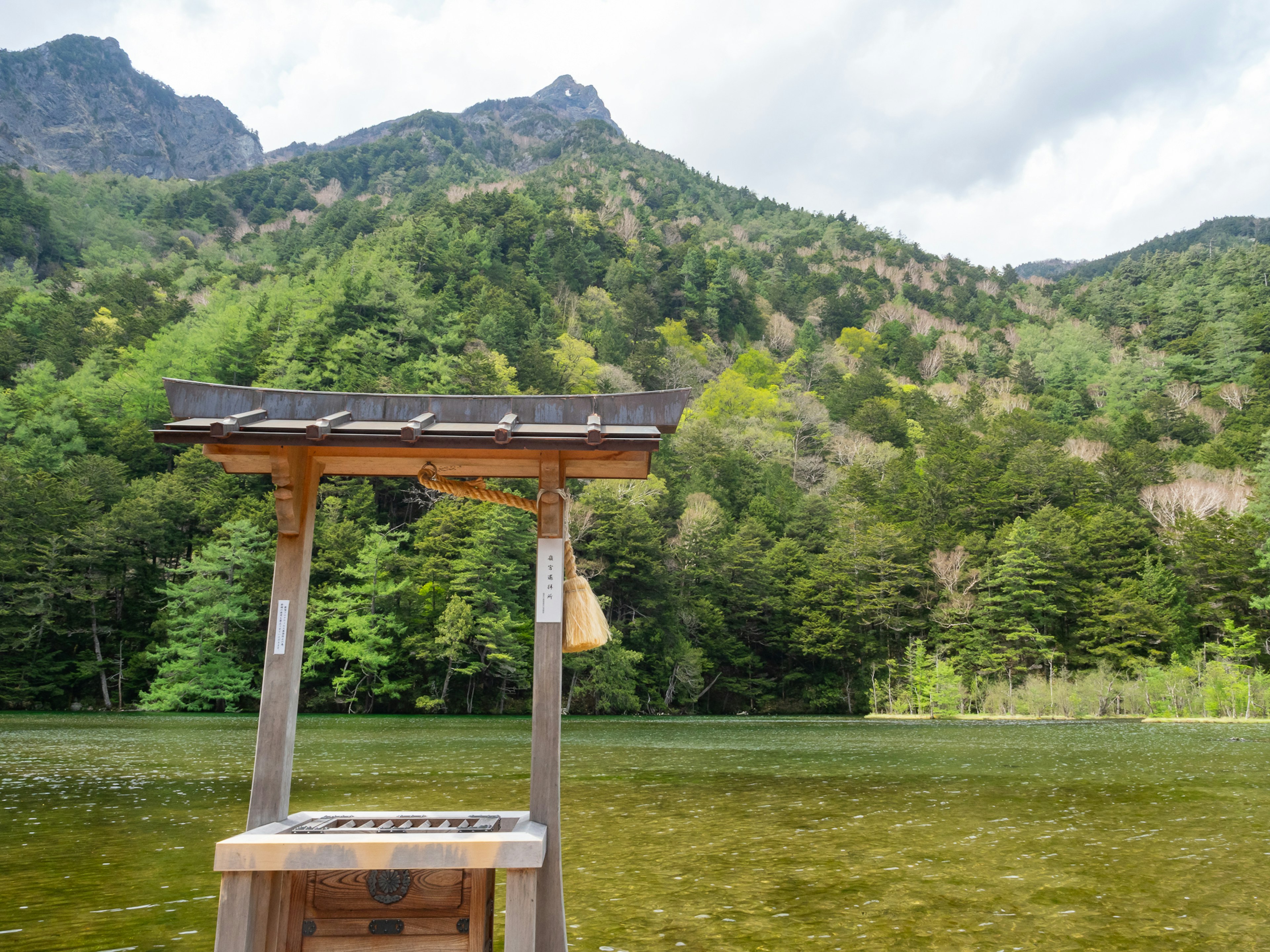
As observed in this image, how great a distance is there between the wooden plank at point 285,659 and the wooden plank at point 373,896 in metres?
0.49

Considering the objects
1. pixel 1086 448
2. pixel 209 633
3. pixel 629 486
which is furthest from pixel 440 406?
pixel 1086 448

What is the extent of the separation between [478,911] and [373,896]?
50 centimetres

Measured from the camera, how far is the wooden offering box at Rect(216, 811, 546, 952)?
3418 millimetres

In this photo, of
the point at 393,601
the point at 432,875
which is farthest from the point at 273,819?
the point at 393,601

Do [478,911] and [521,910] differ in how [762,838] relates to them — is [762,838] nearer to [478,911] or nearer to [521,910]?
[478,911]

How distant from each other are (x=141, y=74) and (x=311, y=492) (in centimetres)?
13106

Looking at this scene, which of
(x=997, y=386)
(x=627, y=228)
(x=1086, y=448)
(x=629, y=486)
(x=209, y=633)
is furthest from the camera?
(x=627, y=228)

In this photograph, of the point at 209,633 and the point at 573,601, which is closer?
the point at 573,601

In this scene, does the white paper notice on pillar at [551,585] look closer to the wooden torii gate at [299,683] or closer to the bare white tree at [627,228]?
the wooden torii gate at [299,683]

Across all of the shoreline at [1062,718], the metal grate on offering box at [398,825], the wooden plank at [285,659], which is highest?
A: the wooden plank at [285,659]

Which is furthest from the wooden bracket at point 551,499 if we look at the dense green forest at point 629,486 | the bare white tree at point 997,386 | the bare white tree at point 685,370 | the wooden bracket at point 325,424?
the bare white tree at point 997,386

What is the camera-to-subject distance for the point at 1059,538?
36438 millimetres

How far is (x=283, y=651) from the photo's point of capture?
4.20m

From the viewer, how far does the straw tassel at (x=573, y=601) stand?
447 centimetres
